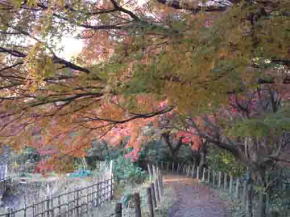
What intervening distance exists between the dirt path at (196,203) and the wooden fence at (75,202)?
313 centimetres

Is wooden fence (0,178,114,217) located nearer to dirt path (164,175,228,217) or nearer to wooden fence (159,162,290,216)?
dirt path (164,175,228,217)

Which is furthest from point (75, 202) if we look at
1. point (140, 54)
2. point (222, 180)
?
point (140, 54)

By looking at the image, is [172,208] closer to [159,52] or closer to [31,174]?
[159,52]

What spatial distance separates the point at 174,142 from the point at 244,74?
24627 millimetres

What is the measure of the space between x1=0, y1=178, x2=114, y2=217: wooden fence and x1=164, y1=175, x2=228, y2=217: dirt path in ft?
10.3


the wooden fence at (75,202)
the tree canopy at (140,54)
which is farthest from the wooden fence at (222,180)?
the tree canopy at (140,54)

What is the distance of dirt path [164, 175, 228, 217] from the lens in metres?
13.0

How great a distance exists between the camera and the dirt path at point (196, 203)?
12991mm

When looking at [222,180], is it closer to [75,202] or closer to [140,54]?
[75,202]

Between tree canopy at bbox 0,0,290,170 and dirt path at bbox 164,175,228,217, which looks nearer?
tree canopy at bbox 0,0,290,170

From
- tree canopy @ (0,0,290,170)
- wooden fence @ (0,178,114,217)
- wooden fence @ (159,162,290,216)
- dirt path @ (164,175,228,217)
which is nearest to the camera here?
tree canopy @ (0,0,290,170)

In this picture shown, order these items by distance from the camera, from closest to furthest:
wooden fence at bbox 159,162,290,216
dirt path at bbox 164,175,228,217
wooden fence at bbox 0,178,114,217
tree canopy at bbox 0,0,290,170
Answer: tree canopy at bbox 0,0,290,170 < wooden fence at bbox 0,178,114,217 < dirt path at bbox 164,175,228,217 < wooden fence at bbox 159,162,290,216

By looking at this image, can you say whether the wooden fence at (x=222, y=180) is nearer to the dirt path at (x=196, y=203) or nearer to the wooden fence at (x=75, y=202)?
the dirt path at (x=196, y=203)

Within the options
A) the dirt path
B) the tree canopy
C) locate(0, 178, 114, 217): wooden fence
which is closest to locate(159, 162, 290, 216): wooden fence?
the dirt path
